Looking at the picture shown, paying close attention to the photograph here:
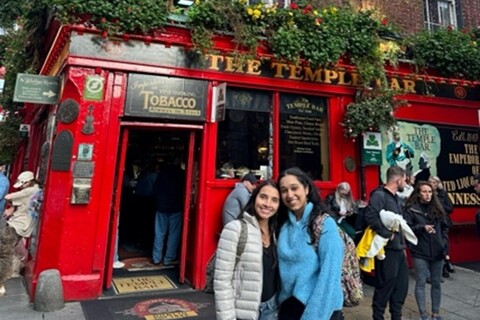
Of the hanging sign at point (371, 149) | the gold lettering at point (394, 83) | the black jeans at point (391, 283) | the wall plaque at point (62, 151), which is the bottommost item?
the black jeans at point (391, 283)

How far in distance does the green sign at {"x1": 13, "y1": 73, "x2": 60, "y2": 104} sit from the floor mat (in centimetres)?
355

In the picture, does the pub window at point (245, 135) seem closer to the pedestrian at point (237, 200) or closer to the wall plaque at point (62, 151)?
the pedestrian at point (237, 200)

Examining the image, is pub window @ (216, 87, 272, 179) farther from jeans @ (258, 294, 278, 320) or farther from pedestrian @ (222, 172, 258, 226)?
Result: jeans @ (258, 294, 278, 320)

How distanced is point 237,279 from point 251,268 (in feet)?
0.41

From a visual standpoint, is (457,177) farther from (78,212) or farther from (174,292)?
(78,212)

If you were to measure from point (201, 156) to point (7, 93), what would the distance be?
7.55 metres

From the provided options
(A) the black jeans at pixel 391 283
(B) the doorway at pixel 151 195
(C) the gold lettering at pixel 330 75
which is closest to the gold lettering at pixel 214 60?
(B) the doorway at pixel 151 195

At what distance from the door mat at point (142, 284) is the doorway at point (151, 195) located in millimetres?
192

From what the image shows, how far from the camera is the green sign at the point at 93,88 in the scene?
17.8ft

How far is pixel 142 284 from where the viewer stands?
5.70 metres

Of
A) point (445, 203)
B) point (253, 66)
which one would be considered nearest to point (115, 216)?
point (253, 66)

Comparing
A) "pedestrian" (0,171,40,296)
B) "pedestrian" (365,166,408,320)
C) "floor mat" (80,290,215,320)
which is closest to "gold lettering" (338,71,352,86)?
"pedestrian" (365,166,408,320)

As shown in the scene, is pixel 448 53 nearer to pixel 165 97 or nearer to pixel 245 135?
pixel 245 135

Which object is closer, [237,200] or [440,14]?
[237,200]
